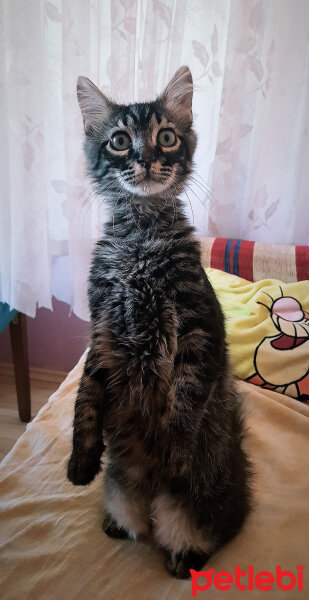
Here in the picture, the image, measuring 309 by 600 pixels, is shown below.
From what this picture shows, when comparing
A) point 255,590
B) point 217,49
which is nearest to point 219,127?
point 217,49

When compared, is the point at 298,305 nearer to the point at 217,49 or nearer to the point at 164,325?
the point at 164,325

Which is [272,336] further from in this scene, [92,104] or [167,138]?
[92,104]

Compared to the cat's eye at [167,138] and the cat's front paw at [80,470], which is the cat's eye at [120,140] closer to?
the cat's eye at [167,138]

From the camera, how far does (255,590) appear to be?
2.10 ft

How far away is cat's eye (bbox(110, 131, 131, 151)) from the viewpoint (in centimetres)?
81

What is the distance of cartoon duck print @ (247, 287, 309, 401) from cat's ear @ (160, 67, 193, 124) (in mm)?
720

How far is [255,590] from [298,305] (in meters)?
0.85

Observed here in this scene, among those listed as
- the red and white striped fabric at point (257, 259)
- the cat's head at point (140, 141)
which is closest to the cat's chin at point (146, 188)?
the cat's head at point (140, 141)

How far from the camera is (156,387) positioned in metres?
0.72

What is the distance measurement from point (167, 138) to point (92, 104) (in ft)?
0.77

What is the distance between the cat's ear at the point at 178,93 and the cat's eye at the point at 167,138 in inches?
4.0

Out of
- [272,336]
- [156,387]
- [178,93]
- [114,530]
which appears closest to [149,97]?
[178,93]

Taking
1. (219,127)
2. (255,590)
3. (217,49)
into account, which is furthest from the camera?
(219,127)

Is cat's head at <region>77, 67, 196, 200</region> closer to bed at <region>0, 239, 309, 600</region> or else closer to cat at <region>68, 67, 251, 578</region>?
cat at <region>68, 67, 251, 578</region>
